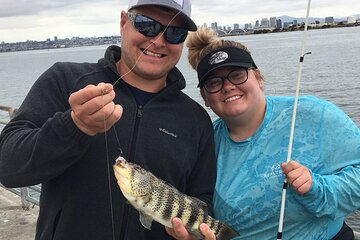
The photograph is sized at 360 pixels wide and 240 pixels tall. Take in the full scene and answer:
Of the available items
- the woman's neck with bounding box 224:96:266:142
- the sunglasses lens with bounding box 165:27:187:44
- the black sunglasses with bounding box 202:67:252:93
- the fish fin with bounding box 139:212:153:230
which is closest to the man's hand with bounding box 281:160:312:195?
the woman's neck with bounding box 224:96:266:142

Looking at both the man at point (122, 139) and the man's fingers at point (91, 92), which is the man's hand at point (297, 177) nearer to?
the man at point (122, 139)

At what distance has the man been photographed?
9.08 feet

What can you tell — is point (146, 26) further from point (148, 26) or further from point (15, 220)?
point (15, 220)

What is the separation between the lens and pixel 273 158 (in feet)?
11.2

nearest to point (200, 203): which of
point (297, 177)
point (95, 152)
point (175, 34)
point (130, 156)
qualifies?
point (130, 156)

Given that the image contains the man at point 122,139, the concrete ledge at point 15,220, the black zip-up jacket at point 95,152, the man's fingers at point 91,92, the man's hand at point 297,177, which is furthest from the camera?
the concrete ledge at point 15,220

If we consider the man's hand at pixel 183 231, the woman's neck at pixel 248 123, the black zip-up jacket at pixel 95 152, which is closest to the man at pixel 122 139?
the black zip-up jacket at pixel 95 152

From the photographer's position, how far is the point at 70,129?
2.55 metres

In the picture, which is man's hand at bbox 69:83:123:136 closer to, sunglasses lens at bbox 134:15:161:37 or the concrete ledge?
sunglasses lens at bbox 134:15:161:37

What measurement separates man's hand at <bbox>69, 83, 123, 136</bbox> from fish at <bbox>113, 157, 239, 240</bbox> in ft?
1.03

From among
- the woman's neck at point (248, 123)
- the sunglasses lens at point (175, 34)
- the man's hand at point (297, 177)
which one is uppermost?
the sunglasses lens at point (175, 34)

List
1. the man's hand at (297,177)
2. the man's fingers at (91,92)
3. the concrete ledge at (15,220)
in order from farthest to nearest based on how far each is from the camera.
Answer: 1. the concrete ledge at (15,220)
2. the man's hand at (297,177)
3. the man's fingers at (91,92)

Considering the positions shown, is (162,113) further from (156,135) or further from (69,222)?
(69,222)

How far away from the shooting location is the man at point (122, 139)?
2.77m
